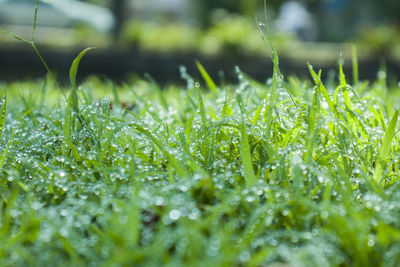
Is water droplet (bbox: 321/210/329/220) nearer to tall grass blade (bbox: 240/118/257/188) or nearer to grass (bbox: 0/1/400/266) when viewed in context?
grass (bbox: 0/1/400/266)

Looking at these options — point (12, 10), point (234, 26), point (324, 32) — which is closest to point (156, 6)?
point (324, 32)

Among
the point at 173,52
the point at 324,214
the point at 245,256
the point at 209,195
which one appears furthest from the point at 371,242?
the point at 173,52

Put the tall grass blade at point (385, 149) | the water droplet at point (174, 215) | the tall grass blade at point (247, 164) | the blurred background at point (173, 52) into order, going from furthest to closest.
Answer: the blurred background at point (173, 52) → the tall grass blade at point (385, 149) → the tall grass blade at point (247, 164) → the water droplet at point (174, 215)

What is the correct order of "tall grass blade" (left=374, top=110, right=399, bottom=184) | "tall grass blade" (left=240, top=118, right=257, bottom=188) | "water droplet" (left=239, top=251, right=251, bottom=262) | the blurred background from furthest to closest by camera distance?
1. the blurred background
2. "tall grass blade" (left=374, top=110, right=399, bottom=184)
3. "tall grass blade" (left=240, top=118, right=257, bottom=188)
4. "water droplet" (left=239, top=251, right=251, bottom=262)

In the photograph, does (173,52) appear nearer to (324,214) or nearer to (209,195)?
(209,195)

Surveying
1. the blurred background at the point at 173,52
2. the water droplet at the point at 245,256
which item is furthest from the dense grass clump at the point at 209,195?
the blurred background at the point at 173,52

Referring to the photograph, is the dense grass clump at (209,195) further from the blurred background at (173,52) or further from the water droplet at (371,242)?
the blurred background at (173,52)

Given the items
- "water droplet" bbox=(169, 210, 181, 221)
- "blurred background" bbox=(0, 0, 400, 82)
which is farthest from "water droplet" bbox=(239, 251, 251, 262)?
"blurred background" bbox=(0, 0, 400, 82)
